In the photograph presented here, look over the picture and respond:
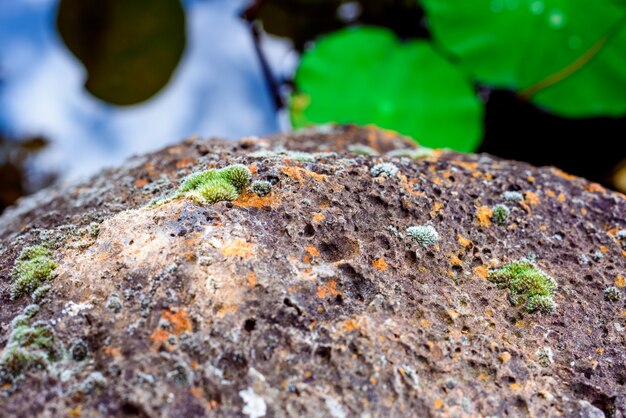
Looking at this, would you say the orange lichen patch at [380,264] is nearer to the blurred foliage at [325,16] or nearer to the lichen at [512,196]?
the lichen at [512,196]

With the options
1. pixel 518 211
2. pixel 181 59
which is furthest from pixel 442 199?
pixel 181 59

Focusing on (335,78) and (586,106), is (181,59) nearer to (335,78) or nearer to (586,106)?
(335,78)

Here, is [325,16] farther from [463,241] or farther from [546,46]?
[463,241]

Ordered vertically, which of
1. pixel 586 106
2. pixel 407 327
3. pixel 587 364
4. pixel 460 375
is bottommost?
pixel 586 106

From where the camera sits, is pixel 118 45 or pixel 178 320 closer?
pixel 178 320

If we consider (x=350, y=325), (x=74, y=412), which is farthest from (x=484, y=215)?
(x=74, y=412)
